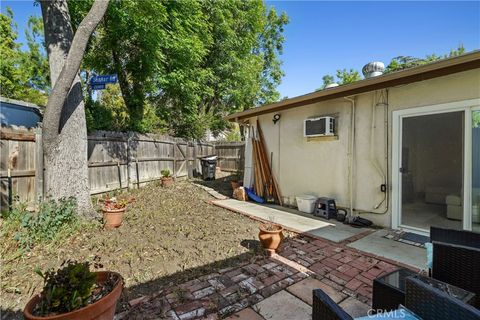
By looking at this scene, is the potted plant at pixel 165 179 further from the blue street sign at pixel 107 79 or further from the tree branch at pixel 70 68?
the tree branch at pixel 70 68

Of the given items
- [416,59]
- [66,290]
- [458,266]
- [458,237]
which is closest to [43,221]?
[66,290]

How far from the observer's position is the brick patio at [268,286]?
2.02 meters

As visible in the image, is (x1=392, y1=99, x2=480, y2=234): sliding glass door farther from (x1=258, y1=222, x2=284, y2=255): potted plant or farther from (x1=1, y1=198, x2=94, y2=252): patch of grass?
(x1=1, y1=198, x2=94, y2=252): patch of grass

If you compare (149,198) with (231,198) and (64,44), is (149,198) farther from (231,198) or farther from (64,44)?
(64,44)

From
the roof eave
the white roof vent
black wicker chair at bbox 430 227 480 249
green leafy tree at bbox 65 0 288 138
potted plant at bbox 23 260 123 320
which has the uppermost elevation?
green leafy tree at bbox 65 0 288 138

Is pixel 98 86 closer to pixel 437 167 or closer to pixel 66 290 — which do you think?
pixel 66 290

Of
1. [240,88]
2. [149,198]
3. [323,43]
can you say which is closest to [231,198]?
[149,198]

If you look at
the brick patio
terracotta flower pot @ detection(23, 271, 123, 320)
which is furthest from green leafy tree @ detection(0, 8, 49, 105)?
the brick patio

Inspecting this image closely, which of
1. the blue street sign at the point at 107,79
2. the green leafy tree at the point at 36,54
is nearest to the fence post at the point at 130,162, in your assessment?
the blue street sign at the point at 107,79

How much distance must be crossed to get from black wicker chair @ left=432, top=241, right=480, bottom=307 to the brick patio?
0.67m

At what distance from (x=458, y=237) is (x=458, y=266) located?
0.50 m

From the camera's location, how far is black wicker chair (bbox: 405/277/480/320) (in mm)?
979

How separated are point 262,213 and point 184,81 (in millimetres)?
Result: 5767

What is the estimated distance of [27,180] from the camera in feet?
13.9
